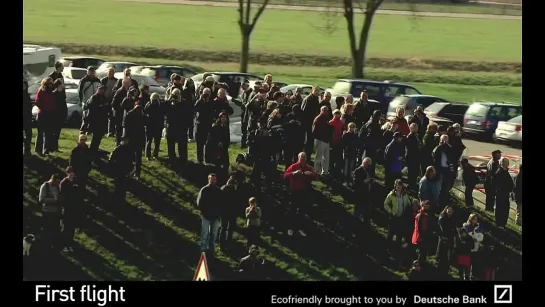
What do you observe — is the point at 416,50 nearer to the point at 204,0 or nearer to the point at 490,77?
the point at 490,77

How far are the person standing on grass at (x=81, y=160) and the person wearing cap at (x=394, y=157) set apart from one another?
663cm

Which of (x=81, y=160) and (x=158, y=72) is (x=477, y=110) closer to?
(x=158, y=72)

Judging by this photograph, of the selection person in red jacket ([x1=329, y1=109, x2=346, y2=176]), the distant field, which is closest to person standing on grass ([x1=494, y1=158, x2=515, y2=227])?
person in red jacket ([x1=329, y1=109, x2=346, y2=176])

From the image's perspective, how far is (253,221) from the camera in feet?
81.5

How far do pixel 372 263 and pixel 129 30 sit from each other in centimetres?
5621

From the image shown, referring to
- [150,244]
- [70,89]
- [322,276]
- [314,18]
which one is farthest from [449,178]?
[314,18]

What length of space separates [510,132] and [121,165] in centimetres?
1755

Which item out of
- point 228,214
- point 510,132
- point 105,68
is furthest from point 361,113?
point 105,68

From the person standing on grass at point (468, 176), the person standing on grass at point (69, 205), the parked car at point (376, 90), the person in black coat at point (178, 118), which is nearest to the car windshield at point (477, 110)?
the parked car at point (376, 90)

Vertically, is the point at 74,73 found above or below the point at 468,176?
above

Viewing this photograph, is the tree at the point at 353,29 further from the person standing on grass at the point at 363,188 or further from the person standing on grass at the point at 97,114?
the person standing on grass at the point at 363,188

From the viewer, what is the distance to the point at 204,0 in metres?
100

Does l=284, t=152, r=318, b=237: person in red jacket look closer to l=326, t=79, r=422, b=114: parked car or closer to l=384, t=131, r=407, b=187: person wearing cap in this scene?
l=384, t=131, r=407, b=187: person wearing cap

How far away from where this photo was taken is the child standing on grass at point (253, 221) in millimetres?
24781
